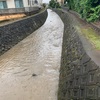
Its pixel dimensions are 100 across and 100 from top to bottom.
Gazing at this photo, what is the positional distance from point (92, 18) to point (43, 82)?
723 centimetres

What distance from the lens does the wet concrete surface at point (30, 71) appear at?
7.79 m

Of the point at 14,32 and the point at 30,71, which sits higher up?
the point at 14,32

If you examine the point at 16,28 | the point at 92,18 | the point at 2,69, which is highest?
the point at 92,18

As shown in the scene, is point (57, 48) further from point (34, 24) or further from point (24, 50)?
point (34, 24)

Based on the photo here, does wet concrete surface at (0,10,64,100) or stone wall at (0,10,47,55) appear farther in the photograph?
stone wall at (0,10,47,55)

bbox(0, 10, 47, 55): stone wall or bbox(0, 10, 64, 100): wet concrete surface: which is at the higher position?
bbox(0, 10, 47, 55): stone wall

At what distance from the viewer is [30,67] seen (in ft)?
35.0

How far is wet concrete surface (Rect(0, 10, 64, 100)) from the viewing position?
779cm

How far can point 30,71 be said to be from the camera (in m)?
10.0

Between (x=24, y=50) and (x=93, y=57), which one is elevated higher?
(x=93, y=57)

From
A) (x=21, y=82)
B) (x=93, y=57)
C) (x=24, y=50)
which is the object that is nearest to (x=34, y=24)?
(x=24, y=50)

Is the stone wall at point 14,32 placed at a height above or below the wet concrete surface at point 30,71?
above

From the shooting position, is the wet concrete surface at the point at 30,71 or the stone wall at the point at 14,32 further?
the stone wall at the point at 14,32

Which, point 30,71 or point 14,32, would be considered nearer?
point 30,71
